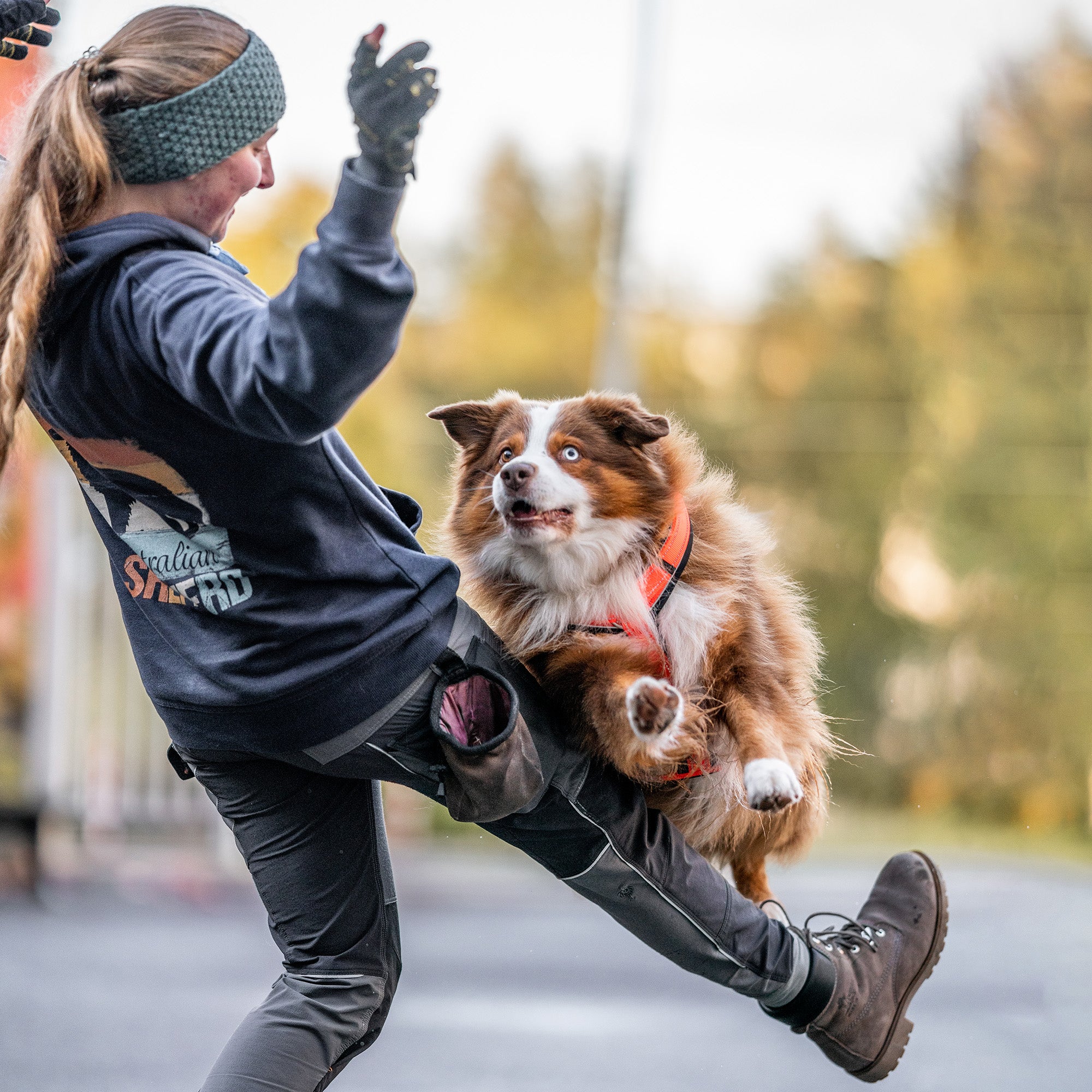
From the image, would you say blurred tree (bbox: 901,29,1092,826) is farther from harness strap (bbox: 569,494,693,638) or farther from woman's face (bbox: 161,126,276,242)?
woman's face (bbox: 161,126,276,242)

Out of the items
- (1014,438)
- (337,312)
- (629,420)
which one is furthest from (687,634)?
(1014,438)

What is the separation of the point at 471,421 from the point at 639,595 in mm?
444

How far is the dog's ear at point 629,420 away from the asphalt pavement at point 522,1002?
1973 mm

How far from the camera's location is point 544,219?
12.4m

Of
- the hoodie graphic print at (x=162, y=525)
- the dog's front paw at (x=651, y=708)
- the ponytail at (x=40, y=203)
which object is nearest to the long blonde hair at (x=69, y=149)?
the ponytail at (x=40, y=203)

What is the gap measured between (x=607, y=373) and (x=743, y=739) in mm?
4905

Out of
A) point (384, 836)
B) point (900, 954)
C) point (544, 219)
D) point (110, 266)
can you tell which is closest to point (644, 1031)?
point (900, 954)

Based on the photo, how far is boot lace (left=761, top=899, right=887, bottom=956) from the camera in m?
2.36

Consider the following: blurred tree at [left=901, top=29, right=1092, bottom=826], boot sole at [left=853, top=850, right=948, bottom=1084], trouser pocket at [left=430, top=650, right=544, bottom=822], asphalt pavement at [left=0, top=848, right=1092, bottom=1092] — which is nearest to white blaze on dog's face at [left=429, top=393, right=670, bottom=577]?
trouser pocket at [left=430, top=650, right=544, bottom=822]

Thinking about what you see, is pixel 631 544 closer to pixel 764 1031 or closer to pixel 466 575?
pixel 466 575

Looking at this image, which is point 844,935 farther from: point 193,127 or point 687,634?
point 193,127

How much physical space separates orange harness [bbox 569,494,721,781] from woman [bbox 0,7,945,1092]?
0.12 metres

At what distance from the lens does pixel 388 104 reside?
1433 mm

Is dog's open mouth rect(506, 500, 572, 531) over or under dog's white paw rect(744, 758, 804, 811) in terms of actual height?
over
